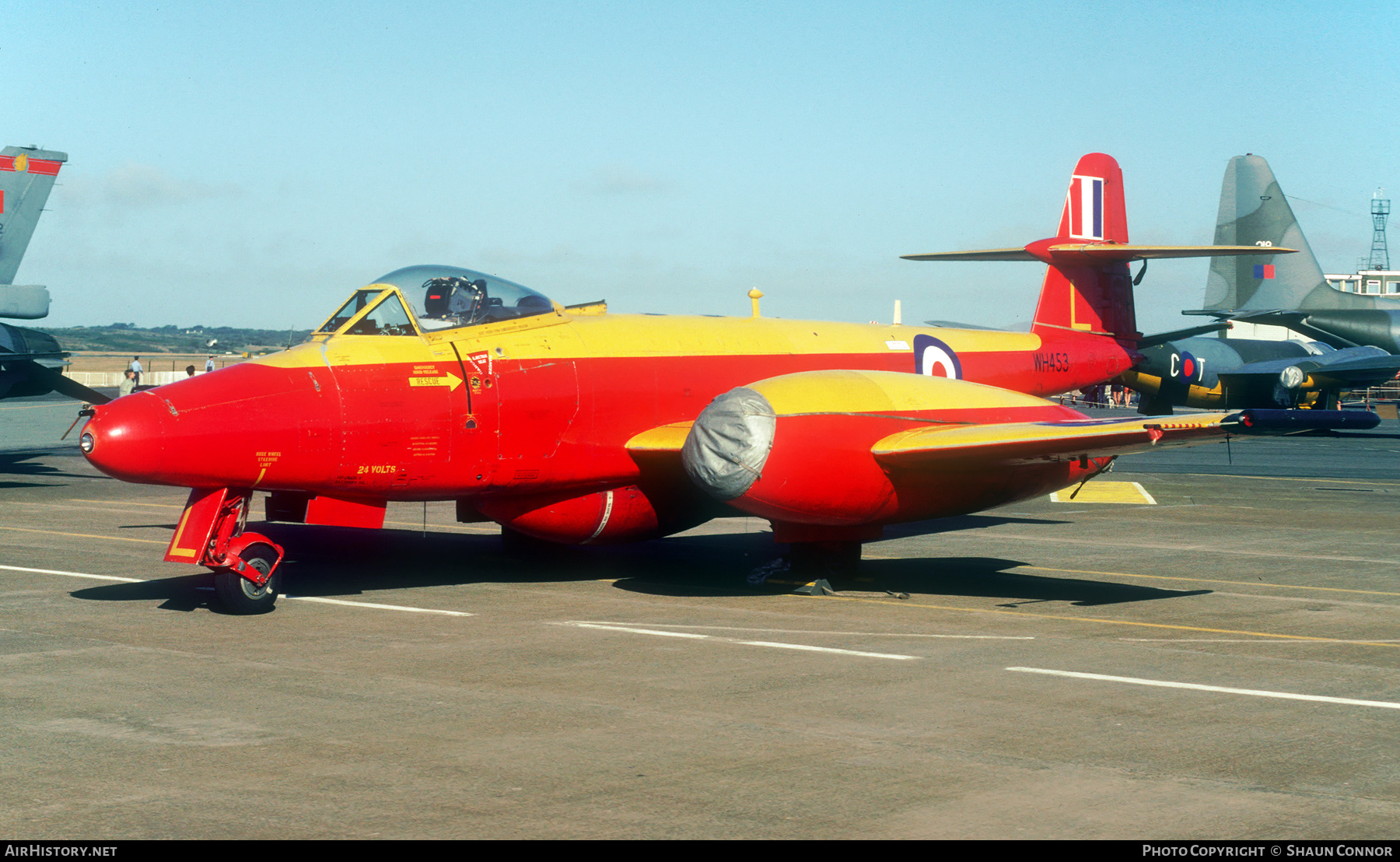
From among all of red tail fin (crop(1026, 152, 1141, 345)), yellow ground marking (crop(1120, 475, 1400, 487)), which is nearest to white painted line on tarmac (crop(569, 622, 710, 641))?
red tail fin (crop(1026, 152, 1141, 345))

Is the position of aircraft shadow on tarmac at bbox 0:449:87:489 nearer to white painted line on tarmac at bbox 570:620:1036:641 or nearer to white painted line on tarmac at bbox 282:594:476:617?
white painted line on tarmac at bbox 282:594:476:617

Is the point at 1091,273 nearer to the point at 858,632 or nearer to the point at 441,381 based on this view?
the point at 858,632

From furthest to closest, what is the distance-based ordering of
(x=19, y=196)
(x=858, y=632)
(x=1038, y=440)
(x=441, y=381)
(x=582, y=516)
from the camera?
(x=19, y=196)
(x=582, y=516)
(x=441, y=381)
(x=1038, y=440)
(x=858, y=632)

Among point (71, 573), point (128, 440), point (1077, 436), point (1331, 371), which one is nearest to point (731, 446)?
point (1077, 436)

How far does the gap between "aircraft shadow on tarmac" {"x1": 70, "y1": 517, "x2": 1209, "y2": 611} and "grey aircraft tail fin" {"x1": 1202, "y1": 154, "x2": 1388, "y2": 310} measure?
3501 centimetres

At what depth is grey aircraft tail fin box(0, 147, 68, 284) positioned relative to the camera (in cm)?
2934

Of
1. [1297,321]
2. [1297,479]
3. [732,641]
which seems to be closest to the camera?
[732,641]

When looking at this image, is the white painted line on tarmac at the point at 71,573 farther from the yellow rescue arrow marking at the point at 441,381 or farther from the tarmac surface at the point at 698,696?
the yellow rescue arrow marking at the point at 441,381

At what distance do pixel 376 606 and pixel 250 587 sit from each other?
3.85 ft

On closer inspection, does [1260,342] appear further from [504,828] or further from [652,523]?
[504,828]

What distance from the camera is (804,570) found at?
13.3m

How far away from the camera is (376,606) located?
1177cm

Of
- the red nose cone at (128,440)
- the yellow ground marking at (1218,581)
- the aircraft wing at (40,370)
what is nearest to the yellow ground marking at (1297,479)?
the yellow ground marking at (1218,581)
